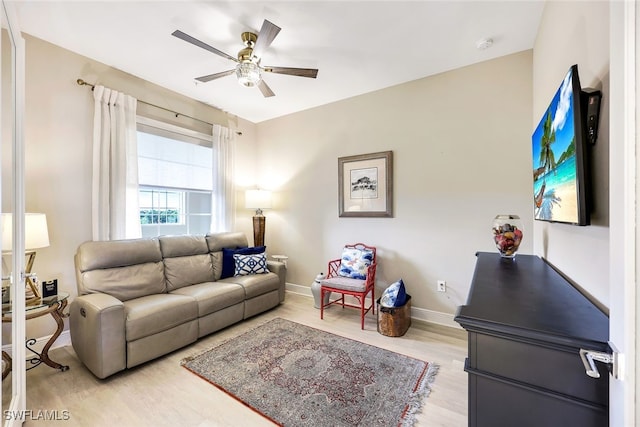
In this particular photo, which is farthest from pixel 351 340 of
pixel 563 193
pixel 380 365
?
pixel 563 193

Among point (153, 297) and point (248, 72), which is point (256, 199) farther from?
point (248, 72)

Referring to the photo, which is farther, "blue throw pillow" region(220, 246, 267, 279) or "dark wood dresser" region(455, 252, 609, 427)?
"blue throw pillow" region(220, 246, 267, 279)

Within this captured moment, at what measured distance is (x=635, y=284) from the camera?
2.03 feet

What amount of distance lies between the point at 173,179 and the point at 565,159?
384cm

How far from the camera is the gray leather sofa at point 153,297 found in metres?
2.04

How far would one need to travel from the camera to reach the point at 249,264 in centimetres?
342

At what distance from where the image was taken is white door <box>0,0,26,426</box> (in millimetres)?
1334

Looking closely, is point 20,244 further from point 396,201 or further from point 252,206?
point 396,201

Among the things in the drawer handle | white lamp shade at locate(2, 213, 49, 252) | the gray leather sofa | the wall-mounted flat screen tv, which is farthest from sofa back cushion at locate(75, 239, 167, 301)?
the wall-mounted flat screen tv

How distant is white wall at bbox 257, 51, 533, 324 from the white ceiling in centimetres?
33

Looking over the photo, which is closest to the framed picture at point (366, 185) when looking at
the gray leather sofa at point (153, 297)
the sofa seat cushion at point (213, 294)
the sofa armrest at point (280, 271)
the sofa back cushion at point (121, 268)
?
the sofa armrest at point (280, 271)

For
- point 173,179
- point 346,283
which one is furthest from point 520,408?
point 173,179

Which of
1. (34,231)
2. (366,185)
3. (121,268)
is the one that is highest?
(366,185)

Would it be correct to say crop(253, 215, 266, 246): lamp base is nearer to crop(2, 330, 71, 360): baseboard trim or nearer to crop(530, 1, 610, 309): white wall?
crop(2, 330, 71, 360): baseboard trim
